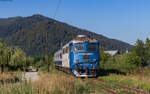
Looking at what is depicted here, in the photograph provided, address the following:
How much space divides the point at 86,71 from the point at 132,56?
919 inches

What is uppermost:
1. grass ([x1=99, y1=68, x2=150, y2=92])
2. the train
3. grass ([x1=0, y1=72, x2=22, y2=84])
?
the train

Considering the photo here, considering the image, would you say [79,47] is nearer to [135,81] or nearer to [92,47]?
[92,47]

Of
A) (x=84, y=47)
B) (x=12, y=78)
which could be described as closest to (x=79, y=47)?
(x=84, y=47)

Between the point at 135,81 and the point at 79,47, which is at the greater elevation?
the point at 79,47

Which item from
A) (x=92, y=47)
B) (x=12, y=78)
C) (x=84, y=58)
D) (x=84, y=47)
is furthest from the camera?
(x=92, y=47)

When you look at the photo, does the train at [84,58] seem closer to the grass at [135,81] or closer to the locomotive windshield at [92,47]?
the locomotive windshield at [92,47]

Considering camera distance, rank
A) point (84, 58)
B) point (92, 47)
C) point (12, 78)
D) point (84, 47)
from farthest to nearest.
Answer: point (92, 47) < point (84, 47) < point (84, 58) < point (12, 78)

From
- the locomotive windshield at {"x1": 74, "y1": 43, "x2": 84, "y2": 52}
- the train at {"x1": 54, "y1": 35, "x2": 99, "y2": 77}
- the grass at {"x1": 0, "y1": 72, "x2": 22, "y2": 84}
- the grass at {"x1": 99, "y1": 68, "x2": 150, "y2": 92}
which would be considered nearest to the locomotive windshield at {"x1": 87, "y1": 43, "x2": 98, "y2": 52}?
the train at {"x1": 54, "y1": 35, "x2": 99, "y2": 77}

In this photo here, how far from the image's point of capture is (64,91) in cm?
1082

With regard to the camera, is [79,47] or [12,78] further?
[79,47]

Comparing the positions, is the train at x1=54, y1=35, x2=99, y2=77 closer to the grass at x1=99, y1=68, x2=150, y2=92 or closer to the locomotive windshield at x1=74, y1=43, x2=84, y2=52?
the locomotive windshield at x1=74, y1=43, x2=84, y2=52

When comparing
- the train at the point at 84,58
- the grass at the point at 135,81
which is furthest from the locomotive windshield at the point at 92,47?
the grass at the point at 135,81

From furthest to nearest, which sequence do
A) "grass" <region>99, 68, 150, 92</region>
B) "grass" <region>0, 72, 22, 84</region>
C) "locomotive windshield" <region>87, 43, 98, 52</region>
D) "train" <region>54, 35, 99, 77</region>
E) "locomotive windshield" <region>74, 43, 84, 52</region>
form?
"locomotive windshield" <region>87, 43, 98, 52</region> < "locomotive windshield" <region>74, 43, 84, 52</region> < "train" <region>54, 35, 99, 77</region> < "grass" <region>99, 68, 150, 92</region> < "grass" <region>0, 72, 22, 84</region>

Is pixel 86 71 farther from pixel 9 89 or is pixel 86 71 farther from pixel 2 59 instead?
pixel 2 59
